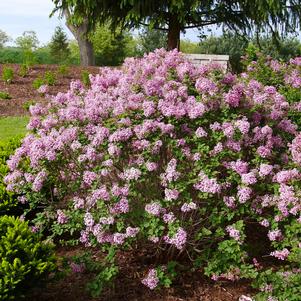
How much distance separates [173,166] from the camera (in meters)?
3.54

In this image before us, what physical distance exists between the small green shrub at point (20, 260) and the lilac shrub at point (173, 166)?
376 millimetres

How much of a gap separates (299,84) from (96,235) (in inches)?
108

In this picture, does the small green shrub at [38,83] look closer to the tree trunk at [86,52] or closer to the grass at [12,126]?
the grass at [12,126]

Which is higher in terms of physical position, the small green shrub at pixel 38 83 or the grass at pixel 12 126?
the small green shrub at pixel 38 83

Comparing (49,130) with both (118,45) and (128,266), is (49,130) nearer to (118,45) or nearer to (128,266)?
(128,266)

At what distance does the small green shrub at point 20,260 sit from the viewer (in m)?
3.08

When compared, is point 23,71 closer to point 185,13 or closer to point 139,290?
point 185,13

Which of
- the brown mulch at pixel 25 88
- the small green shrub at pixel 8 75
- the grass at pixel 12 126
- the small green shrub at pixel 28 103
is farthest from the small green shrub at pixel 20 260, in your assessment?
the small green shrub at pixel 8 75

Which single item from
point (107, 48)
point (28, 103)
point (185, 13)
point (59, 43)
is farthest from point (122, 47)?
point (185, 13)

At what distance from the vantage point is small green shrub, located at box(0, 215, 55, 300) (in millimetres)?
3084

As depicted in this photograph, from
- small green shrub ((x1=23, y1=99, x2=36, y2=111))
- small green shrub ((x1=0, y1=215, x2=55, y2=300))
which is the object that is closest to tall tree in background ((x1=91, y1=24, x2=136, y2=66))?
small green shrub ((x1=23, y1=99, x2=36, y2=111))

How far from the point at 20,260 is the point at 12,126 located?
644 centimetres

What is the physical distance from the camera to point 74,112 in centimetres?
384

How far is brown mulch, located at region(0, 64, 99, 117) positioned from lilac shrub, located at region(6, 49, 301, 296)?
7.00 meters
